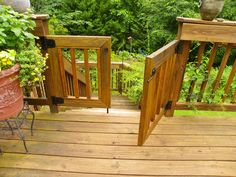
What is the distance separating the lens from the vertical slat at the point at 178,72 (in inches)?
83.7

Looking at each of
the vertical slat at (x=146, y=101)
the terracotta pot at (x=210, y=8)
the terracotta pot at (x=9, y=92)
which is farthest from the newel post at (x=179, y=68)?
the terracotta pot at (x=9, y=92)

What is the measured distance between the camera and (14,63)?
169 cm

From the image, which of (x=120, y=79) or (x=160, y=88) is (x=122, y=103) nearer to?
(x=120, y=79)

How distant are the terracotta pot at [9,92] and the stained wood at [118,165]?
0.46 m

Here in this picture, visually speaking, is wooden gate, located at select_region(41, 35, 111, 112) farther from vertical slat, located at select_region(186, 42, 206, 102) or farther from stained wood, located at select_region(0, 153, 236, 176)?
vertical slat, located at select_region(186, 42, 206, 102)

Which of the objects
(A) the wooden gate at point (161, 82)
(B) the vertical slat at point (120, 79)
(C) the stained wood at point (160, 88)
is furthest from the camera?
(B) the vertical slat at point (120, 79)

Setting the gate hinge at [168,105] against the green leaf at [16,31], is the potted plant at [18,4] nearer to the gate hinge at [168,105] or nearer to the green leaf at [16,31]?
the green leaf at [16,31]

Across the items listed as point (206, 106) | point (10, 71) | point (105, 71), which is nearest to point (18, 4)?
point (10, 71)

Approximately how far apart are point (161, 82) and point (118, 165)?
811 mm

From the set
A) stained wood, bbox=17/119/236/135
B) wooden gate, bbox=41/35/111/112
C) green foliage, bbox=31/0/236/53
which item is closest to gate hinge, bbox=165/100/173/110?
stained wood, bbox=17/119/236/135

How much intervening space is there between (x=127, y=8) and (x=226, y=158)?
5734 mm

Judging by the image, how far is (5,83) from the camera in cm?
156

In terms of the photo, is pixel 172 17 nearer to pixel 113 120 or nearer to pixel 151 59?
pixel 113 120

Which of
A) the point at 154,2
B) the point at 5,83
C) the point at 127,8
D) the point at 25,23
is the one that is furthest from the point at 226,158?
the point at 127,8
